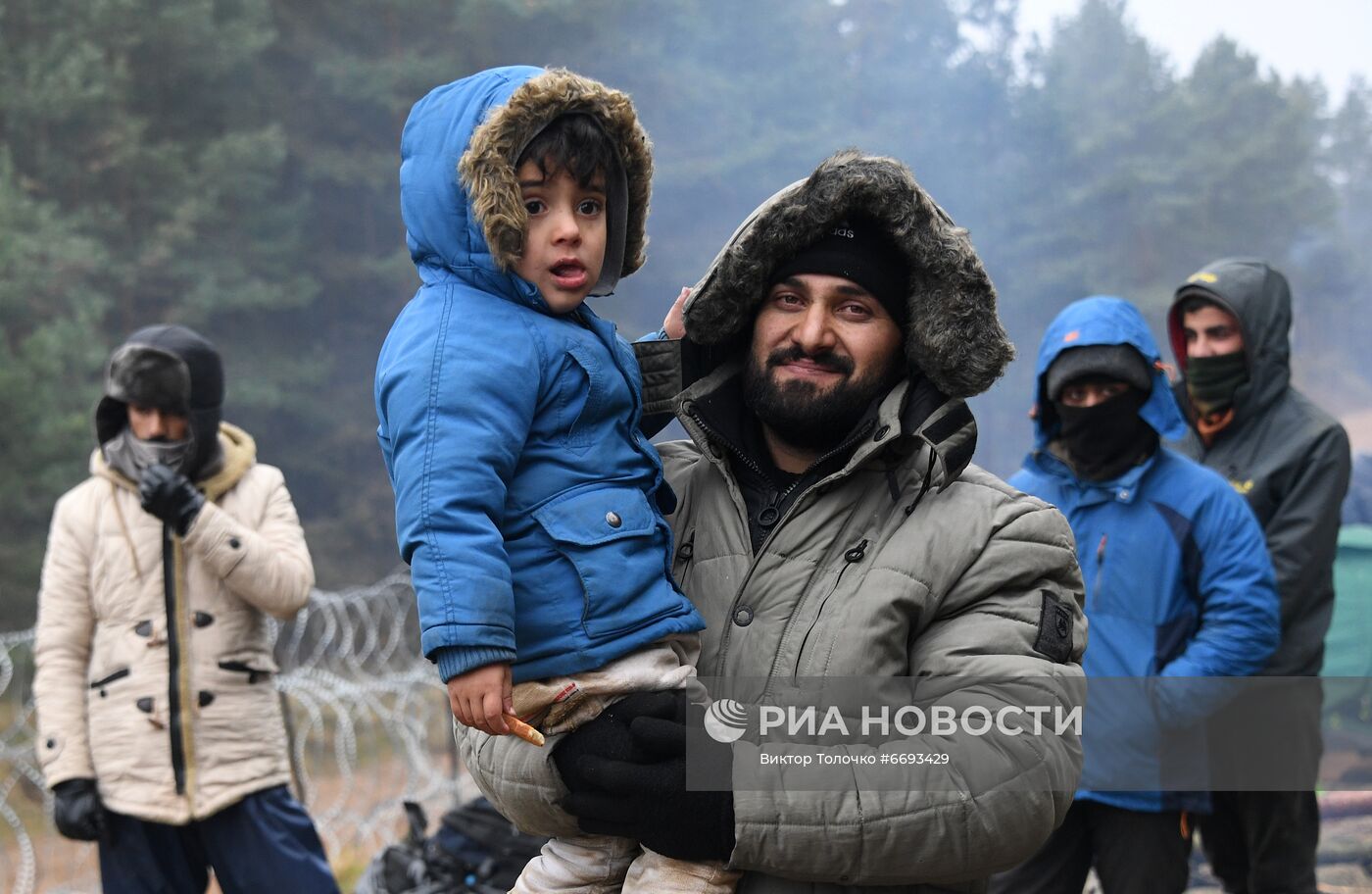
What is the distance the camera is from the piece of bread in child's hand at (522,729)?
1.91 meters

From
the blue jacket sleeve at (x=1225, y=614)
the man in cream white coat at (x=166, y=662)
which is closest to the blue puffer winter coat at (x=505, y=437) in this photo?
the man in cream white coat at (x=166, y=662)

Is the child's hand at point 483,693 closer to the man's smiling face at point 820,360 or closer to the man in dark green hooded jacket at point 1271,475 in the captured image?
the man's smiling face at point 820,360

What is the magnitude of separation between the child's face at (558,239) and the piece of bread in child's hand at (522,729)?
655 millimetres

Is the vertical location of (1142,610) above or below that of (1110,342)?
below

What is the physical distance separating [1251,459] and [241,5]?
11.7 m

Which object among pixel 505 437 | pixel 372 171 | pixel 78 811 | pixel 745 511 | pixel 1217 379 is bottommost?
pixel 78 811

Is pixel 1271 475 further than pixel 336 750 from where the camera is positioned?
No

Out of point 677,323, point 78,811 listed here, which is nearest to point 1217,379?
point 677,323

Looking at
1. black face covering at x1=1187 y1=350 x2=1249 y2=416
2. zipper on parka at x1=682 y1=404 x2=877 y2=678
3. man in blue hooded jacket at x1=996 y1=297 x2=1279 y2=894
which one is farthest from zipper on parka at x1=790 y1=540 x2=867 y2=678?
black face covering at x1=1187 y1=350 x2=1249 y2=416

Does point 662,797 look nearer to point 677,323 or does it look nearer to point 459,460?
point 459,460

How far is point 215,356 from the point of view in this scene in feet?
14.0

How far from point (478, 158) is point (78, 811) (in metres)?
2.74

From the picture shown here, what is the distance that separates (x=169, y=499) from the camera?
3.91 metres

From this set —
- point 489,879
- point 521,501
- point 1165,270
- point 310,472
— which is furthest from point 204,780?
point 1165,270
